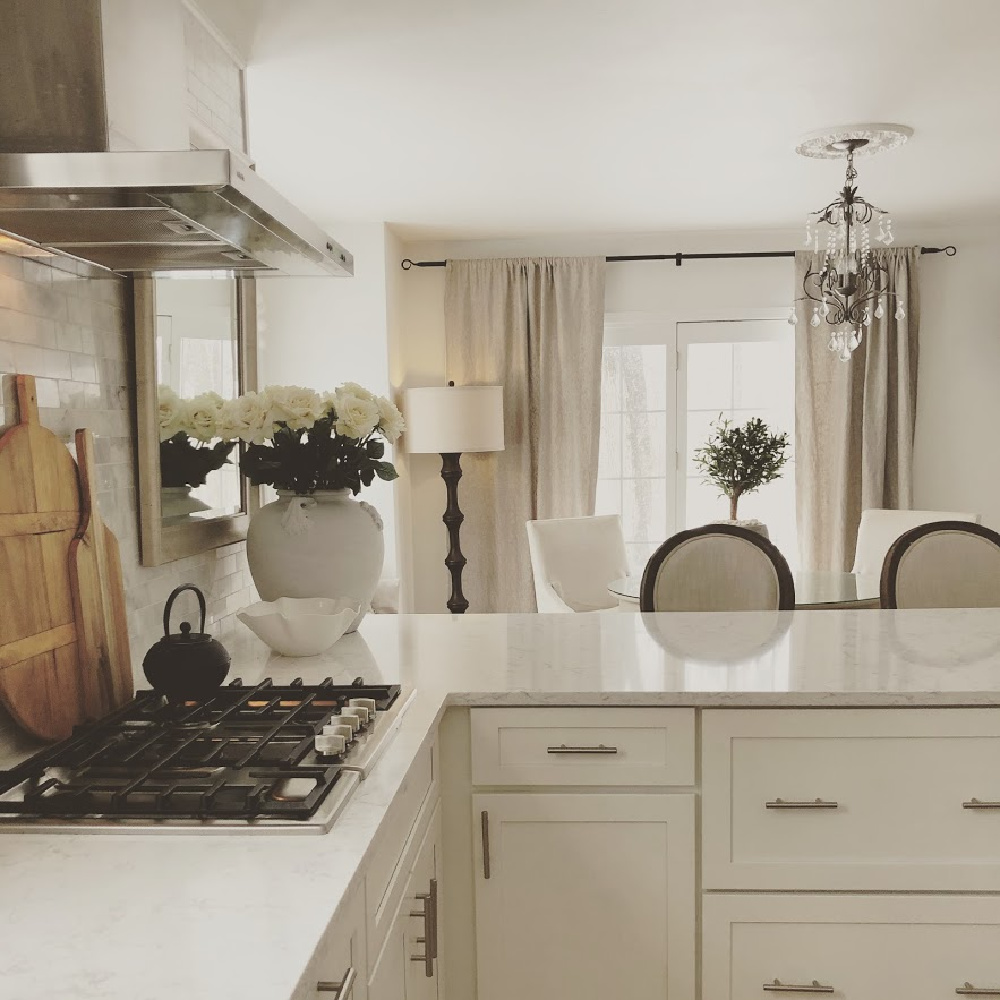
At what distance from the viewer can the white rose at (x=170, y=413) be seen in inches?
83.0

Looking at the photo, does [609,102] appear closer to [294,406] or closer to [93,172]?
[294,406]

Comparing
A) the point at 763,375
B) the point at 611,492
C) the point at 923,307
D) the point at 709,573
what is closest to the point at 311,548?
the point at 709,573

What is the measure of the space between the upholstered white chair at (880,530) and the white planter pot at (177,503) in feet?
11.6

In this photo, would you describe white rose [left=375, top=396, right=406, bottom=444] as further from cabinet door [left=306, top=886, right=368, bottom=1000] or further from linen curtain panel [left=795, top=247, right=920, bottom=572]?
linen curtain panel [left=795, top=247, right=920, bottom=572]

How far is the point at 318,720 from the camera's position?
4.93 ft

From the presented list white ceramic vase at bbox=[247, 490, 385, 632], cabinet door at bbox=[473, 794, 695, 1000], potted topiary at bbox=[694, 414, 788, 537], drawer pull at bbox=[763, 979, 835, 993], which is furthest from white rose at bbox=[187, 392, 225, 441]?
potted topiary at bbox=[694, 414, 788, 537]

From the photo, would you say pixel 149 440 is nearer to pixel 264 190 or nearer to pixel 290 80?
pixel 264 190

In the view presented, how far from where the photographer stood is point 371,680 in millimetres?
1898

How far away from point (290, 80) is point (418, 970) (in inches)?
105

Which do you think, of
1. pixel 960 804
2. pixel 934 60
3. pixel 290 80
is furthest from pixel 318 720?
pixel 934 60

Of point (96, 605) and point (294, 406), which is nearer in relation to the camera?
→ point (96, 605)

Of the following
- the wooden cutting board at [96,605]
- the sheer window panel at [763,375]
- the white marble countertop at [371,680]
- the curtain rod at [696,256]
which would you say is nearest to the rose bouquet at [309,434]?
the white marble countertop at [371,680]

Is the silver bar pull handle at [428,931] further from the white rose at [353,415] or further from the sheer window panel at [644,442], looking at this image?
the sheer window panel at [644,442]

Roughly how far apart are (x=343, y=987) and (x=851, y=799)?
1.07 metres
